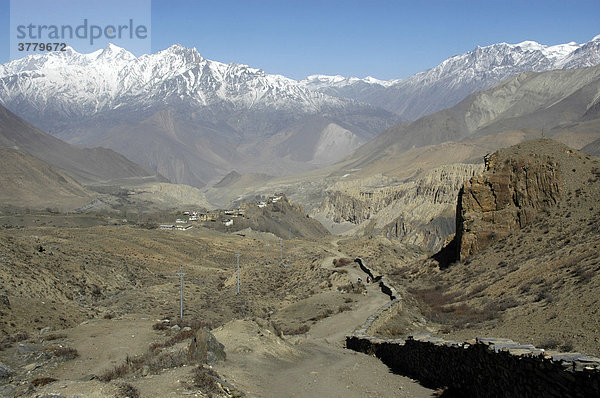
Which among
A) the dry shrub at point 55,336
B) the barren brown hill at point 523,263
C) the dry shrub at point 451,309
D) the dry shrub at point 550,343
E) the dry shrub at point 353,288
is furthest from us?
the dry shrub at point 353,288

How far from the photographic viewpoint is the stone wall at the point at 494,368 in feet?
25.1

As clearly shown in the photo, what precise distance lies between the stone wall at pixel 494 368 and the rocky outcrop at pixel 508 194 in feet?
62.4

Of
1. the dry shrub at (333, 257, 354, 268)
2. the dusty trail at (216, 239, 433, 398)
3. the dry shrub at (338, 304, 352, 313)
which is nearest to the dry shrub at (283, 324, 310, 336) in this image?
the dry shrub at (338, 304, 352, 313)

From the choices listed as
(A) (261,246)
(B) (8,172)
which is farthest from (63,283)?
(B) (8,172)

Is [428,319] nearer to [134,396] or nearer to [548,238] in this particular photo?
[548,238]

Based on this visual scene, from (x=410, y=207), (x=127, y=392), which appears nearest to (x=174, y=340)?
(x=127, y=392)

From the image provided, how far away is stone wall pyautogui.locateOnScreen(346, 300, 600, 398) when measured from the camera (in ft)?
25.1

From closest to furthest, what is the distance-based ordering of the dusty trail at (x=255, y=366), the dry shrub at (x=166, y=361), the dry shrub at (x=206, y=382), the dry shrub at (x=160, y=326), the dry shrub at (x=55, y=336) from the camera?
1. the dry shrub at (x=206, y=382)
2. the dusty trail at (x=255, y=366)
3. the dry shrub at (x=166, y=361)
4. the dry shrub at (x=55, y=336)
5. the dry shrub at (x=160, y=326)

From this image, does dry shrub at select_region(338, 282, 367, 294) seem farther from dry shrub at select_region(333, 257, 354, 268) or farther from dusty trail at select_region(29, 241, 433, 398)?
dry shrub at select_region(333, 257, 354, 268)

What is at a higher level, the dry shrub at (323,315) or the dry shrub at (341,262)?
the dry shrub at (341,262)

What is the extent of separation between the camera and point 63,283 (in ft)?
114

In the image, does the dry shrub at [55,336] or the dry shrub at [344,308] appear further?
the dry shrub at [344,308]

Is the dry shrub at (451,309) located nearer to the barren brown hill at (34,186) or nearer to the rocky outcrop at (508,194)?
the rocky outcrop at (508,194)

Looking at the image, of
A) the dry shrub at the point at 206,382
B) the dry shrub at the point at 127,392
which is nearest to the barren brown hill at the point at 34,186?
the dry shrub at the point at 206,382
